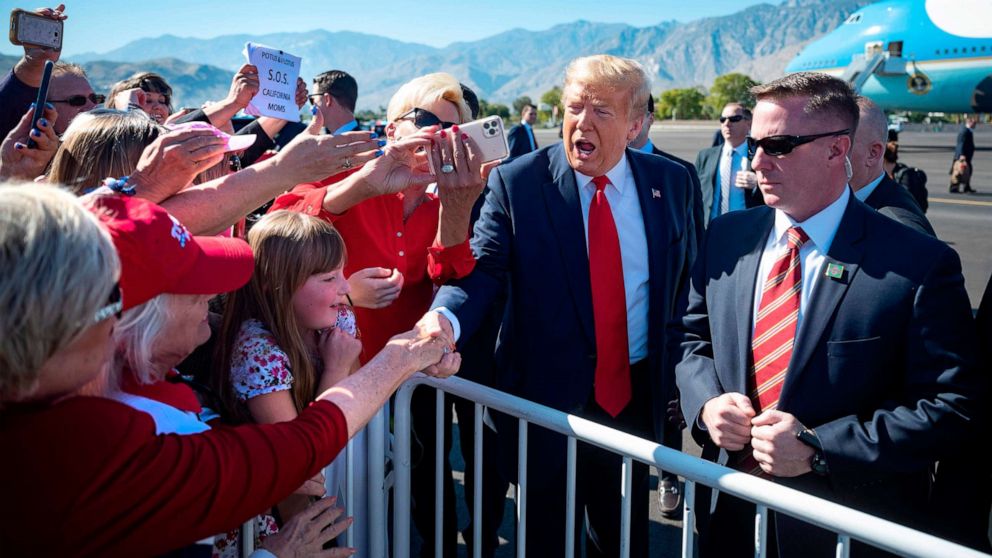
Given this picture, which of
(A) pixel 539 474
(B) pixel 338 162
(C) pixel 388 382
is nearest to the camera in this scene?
(C) pixel 388 382

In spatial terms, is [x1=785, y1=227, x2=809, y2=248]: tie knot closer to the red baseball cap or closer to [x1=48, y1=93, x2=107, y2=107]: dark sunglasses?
the red baseball cap

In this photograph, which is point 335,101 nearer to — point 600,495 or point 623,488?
point 600,495

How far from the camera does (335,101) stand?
5.62m

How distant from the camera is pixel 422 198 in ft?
10.1

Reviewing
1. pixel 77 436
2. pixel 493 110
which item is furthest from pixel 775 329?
pixel 493 110

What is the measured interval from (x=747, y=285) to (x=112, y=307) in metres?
1.75

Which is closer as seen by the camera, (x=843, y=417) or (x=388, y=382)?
(x=388, y=382)

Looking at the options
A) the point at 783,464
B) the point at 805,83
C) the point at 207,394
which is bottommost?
the point at 783,464

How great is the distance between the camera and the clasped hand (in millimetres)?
1877

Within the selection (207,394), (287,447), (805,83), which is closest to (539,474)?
(207,394)

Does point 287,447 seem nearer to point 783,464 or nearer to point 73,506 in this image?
point 73,506

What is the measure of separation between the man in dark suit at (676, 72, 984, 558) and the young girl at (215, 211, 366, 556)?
1150mm

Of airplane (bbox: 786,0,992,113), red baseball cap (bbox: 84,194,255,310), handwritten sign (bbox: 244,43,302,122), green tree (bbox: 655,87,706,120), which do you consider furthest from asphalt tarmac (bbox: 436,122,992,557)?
green tree (bbox: 655,87,706,120)

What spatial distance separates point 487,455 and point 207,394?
1.36 metres
